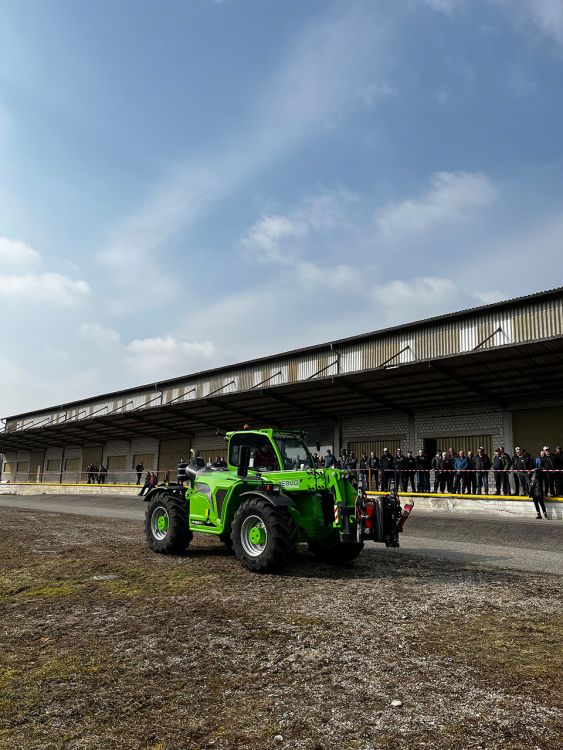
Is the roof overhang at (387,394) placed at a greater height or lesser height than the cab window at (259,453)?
greater

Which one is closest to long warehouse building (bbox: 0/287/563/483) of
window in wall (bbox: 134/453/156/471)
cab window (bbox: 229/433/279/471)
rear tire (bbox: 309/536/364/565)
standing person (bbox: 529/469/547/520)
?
window in wall (bbox: 134/453/156/471)

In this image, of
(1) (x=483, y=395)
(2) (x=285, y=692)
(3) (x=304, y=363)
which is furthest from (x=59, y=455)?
(2) (x=285, y=692)

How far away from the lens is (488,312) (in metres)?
19.6

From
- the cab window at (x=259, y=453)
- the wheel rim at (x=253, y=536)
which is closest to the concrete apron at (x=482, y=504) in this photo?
the cab window at (x=259, y=453)

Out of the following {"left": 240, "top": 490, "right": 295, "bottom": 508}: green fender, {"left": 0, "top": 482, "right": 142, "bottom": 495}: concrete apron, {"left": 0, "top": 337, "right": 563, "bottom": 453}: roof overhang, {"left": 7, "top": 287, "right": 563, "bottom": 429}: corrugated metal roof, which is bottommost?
{"left": 0, "top": 482, "right": 142, "bottom": 495}: concrete apron

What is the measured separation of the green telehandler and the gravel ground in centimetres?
55

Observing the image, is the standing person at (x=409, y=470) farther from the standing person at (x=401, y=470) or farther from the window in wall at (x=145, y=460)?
the window in wall at (x=145, y=460)

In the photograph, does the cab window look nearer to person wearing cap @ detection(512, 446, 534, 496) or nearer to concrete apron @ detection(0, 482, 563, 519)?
concrete apron @ detection(0, 482, 563, 519)

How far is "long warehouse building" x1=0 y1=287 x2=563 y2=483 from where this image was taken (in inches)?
727

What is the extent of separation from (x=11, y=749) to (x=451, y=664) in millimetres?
3239

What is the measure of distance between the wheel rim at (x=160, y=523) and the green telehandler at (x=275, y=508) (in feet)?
0.10

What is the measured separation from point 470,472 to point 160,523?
12349 mm

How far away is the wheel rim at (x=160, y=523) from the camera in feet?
32.3

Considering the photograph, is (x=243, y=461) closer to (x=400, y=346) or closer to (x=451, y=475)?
(x=451, y=475)
